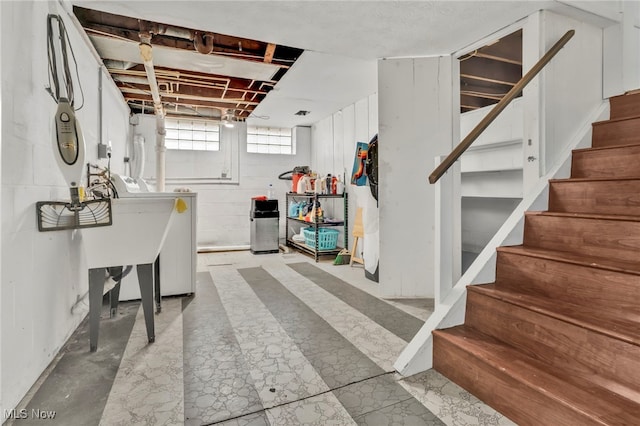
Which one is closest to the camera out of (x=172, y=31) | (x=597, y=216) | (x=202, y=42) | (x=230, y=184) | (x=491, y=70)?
(x=597, y=216)

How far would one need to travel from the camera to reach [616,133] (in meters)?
2.29

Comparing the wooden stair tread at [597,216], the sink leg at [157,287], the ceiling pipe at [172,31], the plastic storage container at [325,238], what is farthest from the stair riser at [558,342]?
the plastic storage container at [325,238]

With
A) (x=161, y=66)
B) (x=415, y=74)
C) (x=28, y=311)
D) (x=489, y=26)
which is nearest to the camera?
(x=28, y=311)

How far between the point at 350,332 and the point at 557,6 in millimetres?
2761

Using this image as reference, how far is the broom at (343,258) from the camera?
456 centimetres

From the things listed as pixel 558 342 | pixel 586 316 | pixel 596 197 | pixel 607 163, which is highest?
pixel 607 163

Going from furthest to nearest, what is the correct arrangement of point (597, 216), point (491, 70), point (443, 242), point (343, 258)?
point (343, 258)
point (491, 70)
point (443, 242)
point (597, 216)

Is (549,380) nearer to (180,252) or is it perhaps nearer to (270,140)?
(180,252)

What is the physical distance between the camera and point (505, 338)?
1.64 m

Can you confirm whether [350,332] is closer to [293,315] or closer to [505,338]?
[293,315]

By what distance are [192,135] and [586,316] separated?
5910 millimetres

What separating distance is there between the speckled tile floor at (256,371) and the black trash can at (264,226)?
2.44 meters

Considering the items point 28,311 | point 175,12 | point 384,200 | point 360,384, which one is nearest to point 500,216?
point 384,200

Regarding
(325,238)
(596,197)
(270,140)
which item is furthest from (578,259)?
(270,140)
